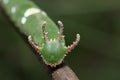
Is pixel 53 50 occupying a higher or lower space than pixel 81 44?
higher

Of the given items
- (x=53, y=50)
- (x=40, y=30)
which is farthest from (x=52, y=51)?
(x=40, y=30)

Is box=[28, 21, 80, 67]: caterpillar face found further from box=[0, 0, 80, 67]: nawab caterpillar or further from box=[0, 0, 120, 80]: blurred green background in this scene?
Result: box=[0, 0, 120, 80]: blurred green background

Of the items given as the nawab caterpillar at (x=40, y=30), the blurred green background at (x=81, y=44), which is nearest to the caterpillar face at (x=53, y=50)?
the nawab caterpillar at (x=40, y=30)

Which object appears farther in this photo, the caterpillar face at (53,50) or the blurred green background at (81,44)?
the blurred green background at (81,44)

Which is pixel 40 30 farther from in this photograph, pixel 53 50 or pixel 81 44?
pixel 81 44

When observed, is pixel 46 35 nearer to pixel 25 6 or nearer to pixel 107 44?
pixel 25 6

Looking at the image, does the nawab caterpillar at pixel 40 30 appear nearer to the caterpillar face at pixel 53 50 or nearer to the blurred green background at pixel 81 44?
the caterpillar face at pixel 53 50
